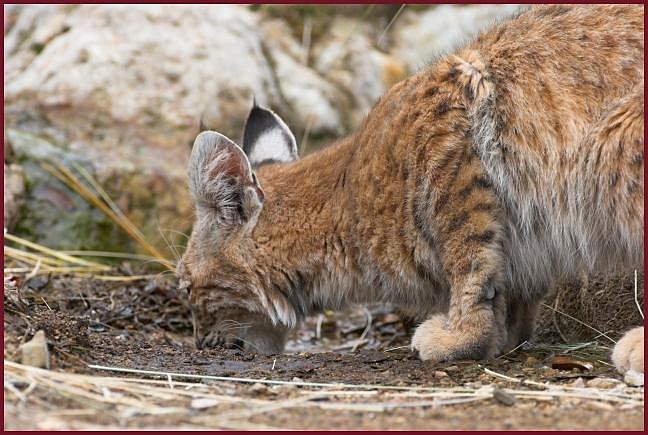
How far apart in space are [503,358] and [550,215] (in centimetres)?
85

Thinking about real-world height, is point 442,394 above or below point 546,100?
below

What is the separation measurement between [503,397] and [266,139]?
123 inches

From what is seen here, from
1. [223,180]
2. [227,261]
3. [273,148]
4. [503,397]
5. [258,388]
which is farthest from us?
[273,148]

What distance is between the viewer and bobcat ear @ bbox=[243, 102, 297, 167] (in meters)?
6.68

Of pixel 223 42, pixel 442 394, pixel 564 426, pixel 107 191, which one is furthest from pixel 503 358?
pixel 223 42

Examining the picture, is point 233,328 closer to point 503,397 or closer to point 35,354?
point 35,354

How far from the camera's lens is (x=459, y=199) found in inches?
205

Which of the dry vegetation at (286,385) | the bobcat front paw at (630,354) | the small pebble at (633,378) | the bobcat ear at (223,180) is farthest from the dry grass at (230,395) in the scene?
the bobcat ear at (223,180)

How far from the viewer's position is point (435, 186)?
5.26m

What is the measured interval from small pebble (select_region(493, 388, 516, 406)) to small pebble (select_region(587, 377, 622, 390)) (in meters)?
0.54

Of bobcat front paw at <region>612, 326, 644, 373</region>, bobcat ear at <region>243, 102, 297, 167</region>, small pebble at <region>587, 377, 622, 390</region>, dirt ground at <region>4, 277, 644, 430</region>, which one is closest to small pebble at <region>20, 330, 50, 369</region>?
dirt ground at <region>4, 277, 644, 430</region>

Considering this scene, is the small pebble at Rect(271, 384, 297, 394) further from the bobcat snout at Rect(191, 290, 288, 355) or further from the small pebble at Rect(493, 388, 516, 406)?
the bobcat snout at Rect(191, 290, 288, 355)

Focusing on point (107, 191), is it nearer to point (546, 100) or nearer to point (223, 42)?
point (223, 42)

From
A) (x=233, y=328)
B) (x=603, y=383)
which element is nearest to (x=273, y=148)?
(x=233, y=328)
